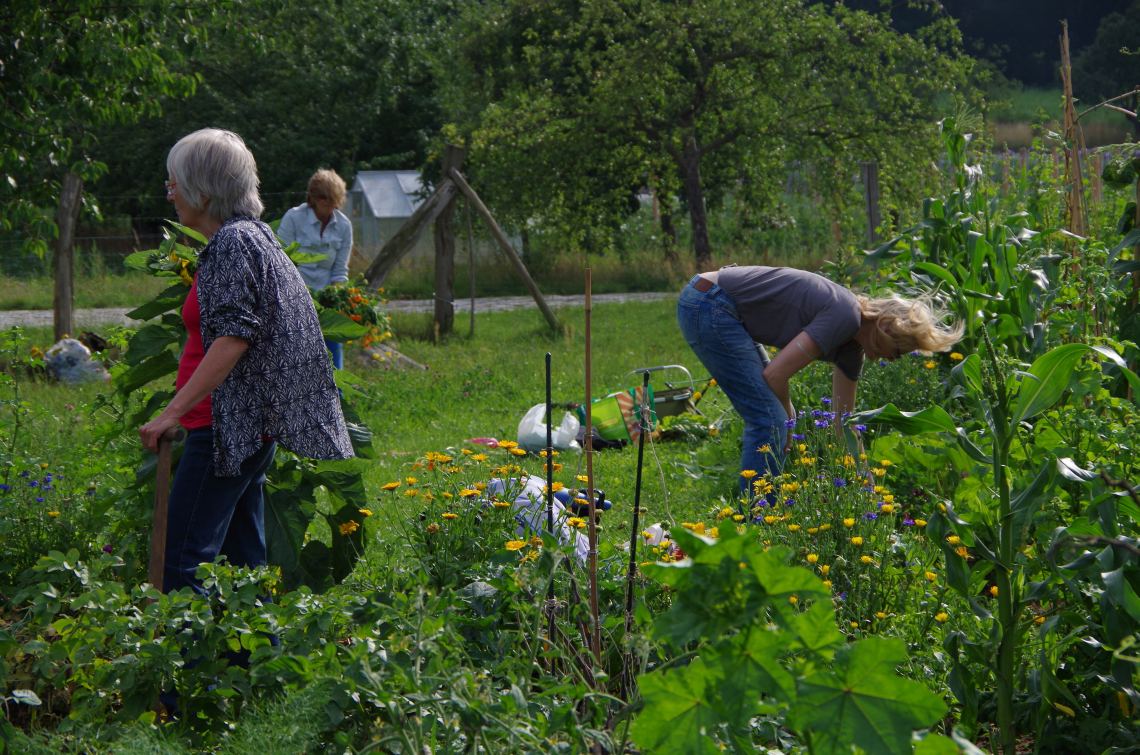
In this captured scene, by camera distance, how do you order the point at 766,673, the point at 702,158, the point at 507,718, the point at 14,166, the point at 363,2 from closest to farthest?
the point at 766,673 < the point at 507,718 < the point at 14,166 < the point at 702,158 < the point at 363,2

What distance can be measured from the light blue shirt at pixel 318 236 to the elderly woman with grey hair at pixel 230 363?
14.6 ft

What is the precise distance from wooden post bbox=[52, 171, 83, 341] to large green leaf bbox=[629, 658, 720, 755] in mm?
10285

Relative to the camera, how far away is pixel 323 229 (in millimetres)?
7719

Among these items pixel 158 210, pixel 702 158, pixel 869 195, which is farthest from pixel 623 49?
pixel 158 210

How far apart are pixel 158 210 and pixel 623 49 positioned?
1324cm

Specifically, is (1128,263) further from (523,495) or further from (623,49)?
(623,49)

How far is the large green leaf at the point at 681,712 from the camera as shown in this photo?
62.3 inches

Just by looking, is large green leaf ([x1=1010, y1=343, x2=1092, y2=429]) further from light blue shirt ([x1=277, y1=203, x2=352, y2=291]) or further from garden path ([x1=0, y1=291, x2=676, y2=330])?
garden path ([x1=0, y1=291, x2=676, y2=330])

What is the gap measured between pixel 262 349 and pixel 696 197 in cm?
1508

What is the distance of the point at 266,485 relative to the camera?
11.8 feet

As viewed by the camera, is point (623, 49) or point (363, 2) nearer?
point (623, 49)

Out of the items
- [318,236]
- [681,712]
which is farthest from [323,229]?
[681,712]

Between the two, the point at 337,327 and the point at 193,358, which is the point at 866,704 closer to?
the point at 193,358

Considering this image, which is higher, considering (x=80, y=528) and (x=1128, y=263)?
(x=1128, y=263)
